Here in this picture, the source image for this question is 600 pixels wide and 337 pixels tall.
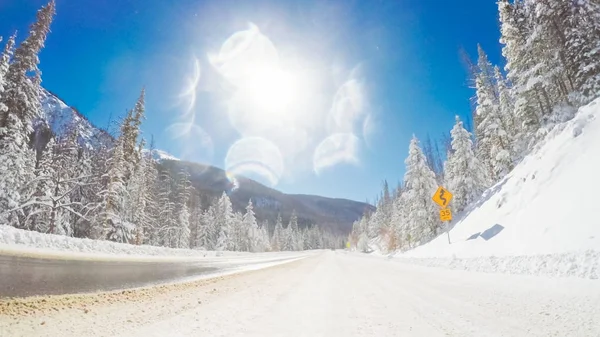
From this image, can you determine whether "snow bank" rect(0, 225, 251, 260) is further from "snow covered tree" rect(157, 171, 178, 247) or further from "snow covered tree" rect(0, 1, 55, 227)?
"snow covered tree" rect(157, 171, 178, 247)

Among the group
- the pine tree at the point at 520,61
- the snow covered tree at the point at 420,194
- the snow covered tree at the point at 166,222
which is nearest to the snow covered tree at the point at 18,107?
the snow covered tree at the point at 166,222

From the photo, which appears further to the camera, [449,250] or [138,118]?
[138,118]

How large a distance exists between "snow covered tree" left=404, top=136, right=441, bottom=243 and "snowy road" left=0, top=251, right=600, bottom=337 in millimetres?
32247

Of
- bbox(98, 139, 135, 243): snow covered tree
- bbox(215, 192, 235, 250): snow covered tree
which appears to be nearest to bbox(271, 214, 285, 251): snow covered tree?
bbox(215, 192, 235, 250): snow covered tree

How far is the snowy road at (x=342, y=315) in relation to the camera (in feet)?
11.1

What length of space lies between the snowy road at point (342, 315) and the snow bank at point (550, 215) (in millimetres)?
Answer: 3098

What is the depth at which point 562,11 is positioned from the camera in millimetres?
21391

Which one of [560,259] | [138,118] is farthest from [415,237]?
[138,118]

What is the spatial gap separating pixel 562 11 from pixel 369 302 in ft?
91.6

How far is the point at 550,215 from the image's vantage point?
1162 centimetres

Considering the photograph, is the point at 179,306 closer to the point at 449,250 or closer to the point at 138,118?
the point at 449,250

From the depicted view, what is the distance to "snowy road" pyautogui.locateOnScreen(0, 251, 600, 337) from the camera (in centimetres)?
340

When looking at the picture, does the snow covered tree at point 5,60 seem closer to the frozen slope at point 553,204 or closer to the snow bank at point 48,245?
the snow bank at point 48,245

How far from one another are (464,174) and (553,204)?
2522cm
